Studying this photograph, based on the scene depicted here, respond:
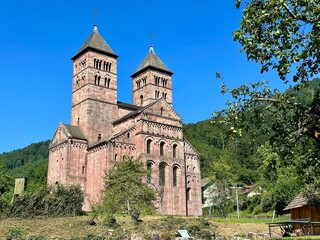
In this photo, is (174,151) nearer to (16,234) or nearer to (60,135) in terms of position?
(60,135)

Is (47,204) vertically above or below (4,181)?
below

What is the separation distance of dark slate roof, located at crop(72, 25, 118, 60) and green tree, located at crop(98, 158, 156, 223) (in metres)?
23.4

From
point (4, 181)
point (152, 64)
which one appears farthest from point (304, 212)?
point (4, 181)

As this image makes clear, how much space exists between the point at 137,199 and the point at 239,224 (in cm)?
1126

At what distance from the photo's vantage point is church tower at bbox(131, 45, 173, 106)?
7238 cm

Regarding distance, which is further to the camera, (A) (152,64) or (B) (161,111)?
(A) (152,64)

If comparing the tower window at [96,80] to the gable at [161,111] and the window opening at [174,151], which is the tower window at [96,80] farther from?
the window opening at [174,151]

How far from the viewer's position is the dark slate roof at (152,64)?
7376 cm

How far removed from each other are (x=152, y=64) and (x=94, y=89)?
16344 mm

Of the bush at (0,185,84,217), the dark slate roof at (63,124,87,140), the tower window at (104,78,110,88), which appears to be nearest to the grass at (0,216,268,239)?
the bush at (0,185,84,217)

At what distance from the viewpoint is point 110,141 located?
53469mm

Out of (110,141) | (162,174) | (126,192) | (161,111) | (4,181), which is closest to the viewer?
(126,192)

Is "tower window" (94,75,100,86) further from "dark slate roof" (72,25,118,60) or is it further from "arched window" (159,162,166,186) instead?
"arched window" (159,162,166,186)

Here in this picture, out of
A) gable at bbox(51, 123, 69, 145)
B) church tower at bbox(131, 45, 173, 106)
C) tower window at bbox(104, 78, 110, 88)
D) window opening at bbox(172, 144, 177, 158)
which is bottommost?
window opening at bbox(172, 144, 177, 158)
